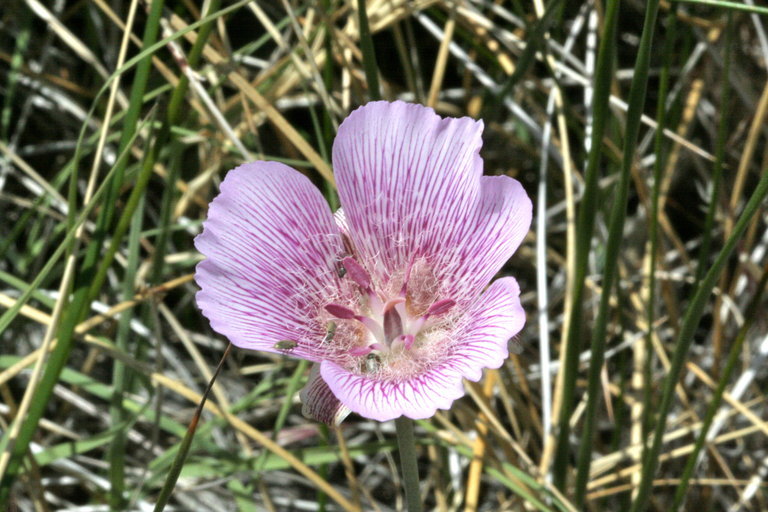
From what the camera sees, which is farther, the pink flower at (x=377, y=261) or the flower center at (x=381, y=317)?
the flower center at (x=381, y=317)

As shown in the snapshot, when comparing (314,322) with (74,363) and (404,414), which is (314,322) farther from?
(74,363)

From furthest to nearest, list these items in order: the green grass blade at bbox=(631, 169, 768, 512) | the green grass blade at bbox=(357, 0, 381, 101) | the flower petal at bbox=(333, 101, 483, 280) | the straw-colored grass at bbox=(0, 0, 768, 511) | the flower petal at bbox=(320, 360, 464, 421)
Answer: the straw-colored grass at bbox=(0, 0, 768, 511) → the green grass blade at bbox=(357, 0, 381, 101) → the flower petal at bbox=(333, 101, 483, 280) → the green grass blade at bbox=(631, 169, 768, 512) → the flower petal at bbox=(320, 360, 464, 421)

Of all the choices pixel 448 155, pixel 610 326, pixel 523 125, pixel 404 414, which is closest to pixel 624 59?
pixel 523 125

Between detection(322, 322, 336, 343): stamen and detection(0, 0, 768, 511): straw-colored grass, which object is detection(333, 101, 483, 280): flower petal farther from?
detection(0, 0, 768, 511): straw-colored grass

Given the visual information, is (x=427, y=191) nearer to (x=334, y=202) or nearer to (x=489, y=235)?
(x=489, y=235)

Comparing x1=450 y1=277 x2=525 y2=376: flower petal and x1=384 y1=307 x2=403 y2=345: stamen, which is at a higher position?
x1=450 y1=277 x2=525 y2=376: flower petal

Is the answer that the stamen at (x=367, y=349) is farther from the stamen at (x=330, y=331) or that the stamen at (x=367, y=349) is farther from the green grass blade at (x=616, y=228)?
the green grass blade at (x=616, y=228)

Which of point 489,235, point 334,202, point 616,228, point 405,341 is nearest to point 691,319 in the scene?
point 616,228

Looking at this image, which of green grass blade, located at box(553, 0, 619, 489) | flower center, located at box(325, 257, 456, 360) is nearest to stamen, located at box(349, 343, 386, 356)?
flower center, located at box(325, 257, 456, 360)

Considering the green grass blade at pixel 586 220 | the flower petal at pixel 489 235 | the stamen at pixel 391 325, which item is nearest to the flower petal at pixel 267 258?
the stamen at pixel 391 325
